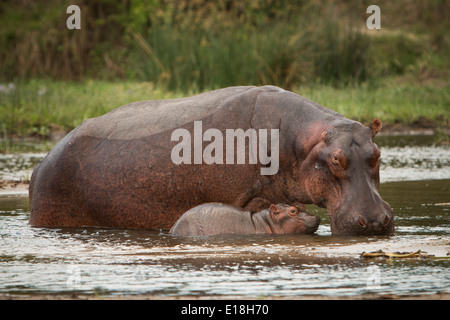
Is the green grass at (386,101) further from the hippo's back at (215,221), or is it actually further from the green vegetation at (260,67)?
the hippo's back at (215,221)

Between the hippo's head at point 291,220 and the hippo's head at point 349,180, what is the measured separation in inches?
5.4

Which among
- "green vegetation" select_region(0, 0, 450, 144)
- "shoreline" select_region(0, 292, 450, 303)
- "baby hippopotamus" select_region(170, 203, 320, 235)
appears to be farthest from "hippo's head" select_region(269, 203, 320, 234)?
"green vegetation" select_region(0, 0, 450, 144)

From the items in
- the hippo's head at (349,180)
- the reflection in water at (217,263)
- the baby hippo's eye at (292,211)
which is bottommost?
the reflection in water at (217,263)

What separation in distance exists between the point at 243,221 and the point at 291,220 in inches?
12.2

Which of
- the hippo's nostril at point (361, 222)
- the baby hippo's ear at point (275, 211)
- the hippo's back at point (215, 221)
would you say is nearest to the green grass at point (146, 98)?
the hippo's back at point (215, 221)

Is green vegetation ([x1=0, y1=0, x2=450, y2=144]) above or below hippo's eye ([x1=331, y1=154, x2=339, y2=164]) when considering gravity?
above

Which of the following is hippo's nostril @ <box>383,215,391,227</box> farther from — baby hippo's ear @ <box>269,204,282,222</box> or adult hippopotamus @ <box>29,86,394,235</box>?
baby hippo's ear @ <box>269,204,282,222</box>

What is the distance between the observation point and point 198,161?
19.6 feet

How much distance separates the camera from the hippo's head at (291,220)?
5.62m

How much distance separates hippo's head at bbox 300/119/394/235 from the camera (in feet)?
17.3

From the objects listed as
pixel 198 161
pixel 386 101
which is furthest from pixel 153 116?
pixel 386 101

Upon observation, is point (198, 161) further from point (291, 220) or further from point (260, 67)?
point (260, 67)

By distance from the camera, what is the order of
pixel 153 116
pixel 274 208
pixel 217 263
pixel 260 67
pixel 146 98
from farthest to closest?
pixel 260 67
pixel 146 98
pixel 153 116
pixel 274 208
pixel 217 263
